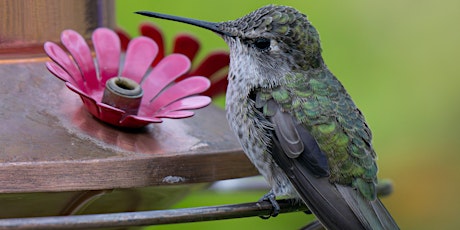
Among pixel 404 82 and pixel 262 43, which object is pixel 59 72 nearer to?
pixel 262 43

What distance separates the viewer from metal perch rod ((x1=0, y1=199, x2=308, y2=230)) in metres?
2.26

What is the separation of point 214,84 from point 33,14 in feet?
3.05

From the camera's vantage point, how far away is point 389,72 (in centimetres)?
543

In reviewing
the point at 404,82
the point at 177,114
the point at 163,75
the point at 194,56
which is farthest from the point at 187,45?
the point at 404,82

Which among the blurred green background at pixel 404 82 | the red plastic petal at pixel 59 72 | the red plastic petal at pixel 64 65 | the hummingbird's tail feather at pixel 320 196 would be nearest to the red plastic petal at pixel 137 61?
the red plastic petal at pixel 64 65

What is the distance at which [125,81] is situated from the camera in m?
3.10

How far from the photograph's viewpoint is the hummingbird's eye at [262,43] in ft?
10.8

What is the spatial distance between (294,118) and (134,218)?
95 centimetres

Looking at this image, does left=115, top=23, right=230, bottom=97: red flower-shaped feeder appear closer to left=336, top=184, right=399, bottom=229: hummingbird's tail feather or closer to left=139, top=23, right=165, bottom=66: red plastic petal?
left=139, top=23, right=165, bottom=66: red plastic petal

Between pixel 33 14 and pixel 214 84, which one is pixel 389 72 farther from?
pixel 33 14

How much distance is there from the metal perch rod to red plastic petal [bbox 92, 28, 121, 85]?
85 centimetres

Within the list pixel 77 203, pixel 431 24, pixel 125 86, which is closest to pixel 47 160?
pixel 77 203

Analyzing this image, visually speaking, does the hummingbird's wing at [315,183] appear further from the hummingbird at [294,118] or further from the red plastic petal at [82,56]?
the red plastic petal at [82,56]

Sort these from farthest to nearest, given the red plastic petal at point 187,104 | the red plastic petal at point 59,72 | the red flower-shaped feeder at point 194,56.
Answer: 1. the red flower-shaped feeder at point 194,56
2. the red plastic petal at point 187,104
3. the red plastic petal at point 59,72
